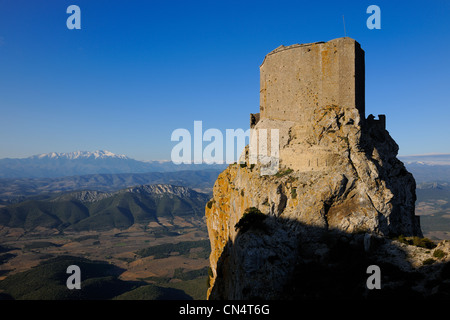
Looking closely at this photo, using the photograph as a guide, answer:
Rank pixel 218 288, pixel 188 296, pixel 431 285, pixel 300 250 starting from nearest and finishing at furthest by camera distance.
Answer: pixel 431 285
pixel 300 250
pixel 218 288
pixel 188 296

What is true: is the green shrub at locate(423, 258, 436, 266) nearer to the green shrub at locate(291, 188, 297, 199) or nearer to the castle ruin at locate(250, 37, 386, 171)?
the castle ruin at locate(250, 37, 386, 171)

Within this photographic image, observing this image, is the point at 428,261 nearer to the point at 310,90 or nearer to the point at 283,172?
the point at 283,172

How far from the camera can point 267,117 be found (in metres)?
34.3

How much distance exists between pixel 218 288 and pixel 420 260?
17.4m

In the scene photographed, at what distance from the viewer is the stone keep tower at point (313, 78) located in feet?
97.7

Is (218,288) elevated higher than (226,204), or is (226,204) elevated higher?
(226,204)

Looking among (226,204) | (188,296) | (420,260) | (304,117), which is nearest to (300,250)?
(420,260)

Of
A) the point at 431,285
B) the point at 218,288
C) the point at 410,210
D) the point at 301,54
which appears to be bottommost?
the point at 218,288

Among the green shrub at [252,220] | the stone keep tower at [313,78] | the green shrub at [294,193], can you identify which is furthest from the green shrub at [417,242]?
the stone keep tower at [313,78]

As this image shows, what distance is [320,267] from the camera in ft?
77.2

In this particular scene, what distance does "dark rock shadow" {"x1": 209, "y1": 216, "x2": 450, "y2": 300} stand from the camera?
20.0 m

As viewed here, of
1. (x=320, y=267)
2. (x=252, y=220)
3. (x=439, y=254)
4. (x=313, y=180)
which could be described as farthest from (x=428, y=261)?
(x=252, y=220)

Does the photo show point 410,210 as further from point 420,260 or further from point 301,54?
point 301,54

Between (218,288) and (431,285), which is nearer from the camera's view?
(431,285)
